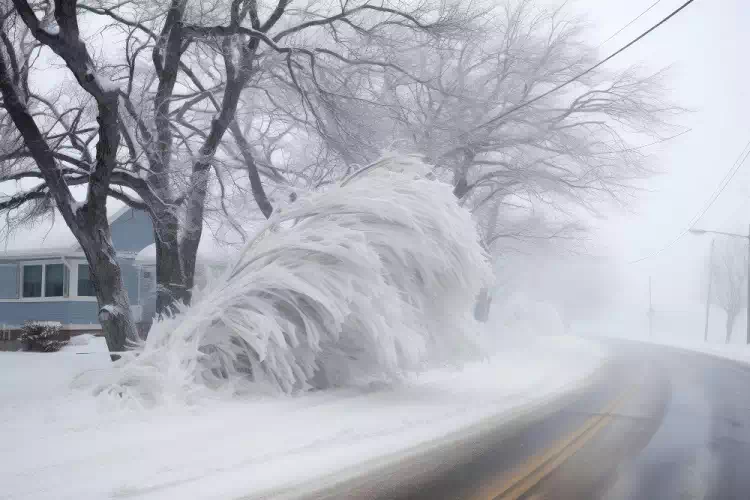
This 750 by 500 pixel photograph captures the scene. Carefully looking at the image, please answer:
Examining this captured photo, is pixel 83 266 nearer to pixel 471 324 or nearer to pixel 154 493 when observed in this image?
pixel 471 324

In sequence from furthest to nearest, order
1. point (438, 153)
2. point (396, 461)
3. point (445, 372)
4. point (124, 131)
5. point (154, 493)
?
point (438, 153)
point (445, 372)
point (124, 131)
point (396, 461)
point (154, 493)

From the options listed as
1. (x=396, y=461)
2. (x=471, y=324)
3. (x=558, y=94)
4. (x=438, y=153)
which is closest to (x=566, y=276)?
(x=558, y=94)

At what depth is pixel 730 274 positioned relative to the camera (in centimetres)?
5488

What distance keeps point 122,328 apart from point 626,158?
13.9 m

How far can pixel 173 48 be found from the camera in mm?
12516

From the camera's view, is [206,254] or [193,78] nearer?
[193,78]

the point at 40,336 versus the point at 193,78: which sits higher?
the point at 193,78

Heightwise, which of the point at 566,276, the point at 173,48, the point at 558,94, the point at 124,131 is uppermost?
the point at 558,94

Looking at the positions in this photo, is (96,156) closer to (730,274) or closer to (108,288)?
(108,288)

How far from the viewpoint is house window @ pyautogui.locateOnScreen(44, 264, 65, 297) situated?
24.4 meters

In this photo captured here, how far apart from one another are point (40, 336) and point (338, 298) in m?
15.9

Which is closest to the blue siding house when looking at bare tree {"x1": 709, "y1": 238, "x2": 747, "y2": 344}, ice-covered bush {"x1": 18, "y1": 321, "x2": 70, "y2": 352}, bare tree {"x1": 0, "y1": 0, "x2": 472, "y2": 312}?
ice-covered bush {"x1": 18, "y1": 321, "x2": 70, "y2": 352}

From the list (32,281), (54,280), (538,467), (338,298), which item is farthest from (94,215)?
(32,281)

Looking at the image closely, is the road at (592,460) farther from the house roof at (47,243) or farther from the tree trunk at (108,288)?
the house roof at (47,243)
